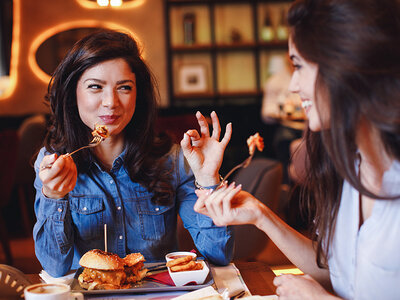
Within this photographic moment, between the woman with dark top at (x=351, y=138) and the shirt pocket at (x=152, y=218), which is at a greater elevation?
the woman with dark top at (x=351, y=138)

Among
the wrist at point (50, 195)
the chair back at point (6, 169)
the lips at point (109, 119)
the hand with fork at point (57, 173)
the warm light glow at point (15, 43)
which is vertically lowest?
the chair back at point (6, 169)

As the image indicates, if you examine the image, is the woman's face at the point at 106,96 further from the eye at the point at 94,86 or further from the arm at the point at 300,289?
the arm at the point at 300,289

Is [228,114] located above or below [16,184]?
above

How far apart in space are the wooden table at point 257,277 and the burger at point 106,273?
0.15m

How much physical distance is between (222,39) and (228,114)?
3.69 ft

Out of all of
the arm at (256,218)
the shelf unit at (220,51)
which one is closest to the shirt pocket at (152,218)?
the arm at (256,218)

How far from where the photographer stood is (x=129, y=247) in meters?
1.78

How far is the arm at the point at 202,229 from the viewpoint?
162 cm

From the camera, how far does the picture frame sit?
6.78 m

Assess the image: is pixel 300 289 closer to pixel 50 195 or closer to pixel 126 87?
pixel 50 195

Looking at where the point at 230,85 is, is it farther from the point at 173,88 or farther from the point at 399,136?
the point at 399,136

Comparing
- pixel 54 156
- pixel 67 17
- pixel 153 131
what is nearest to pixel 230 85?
pixel 67 17

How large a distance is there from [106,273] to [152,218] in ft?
1.70

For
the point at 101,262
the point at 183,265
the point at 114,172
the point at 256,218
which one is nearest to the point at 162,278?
the point at 183,265
